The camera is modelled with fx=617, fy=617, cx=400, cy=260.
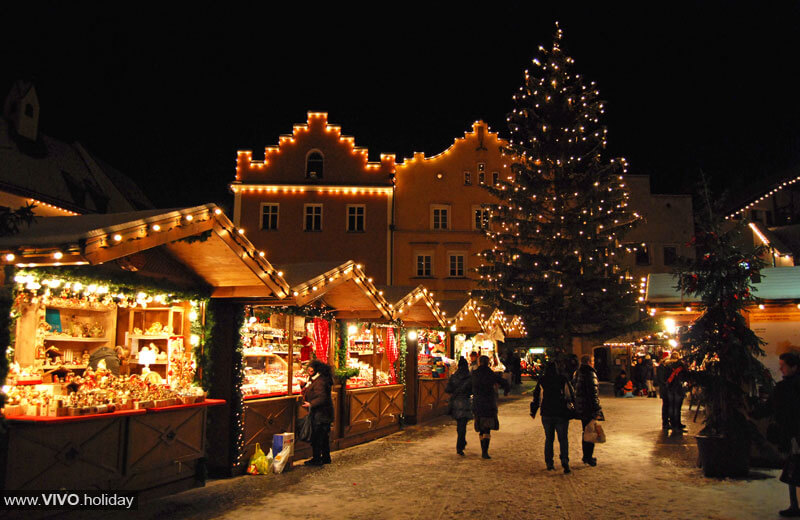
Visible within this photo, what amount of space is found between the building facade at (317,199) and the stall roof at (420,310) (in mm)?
14822

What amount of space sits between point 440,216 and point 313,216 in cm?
688

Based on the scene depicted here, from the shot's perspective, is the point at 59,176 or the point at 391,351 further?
the point at 59,176

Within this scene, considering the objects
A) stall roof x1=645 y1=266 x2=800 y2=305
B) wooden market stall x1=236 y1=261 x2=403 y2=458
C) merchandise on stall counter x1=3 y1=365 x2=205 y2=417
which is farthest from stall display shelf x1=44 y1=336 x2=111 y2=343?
stall roof x1=645 y1=266 x2=800 y2=305

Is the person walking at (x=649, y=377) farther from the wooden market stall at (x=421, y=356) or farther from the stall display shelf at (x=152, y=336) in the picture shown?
the stall display shelf at (x=152, y=336)

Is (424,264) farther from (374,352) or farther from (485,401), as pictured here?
(485,401)

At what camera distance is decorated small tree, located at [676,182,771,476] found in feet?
29.5

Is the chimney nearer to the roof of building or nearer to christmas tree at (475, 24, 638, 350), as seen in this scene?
the roof of building

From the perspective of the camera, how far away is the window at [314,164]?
32469 mm

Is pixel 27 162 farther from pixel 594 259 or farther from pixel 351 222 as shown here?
pixel 594 259

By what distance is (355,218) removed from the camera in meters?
32.8

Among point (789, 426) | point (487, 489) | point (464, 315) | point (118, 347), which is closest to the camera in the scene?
point (789, 426)

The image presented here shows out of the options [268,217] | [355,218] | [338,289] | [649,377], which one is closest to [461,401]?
[338,289]

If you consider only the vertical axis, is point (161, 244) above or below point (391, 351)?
above

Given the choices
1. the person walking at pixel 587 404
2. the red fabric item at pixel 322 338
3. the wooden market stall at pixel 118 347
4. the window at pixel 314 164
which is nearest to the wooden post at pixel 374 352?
the red fabric item at pixel 322 338
